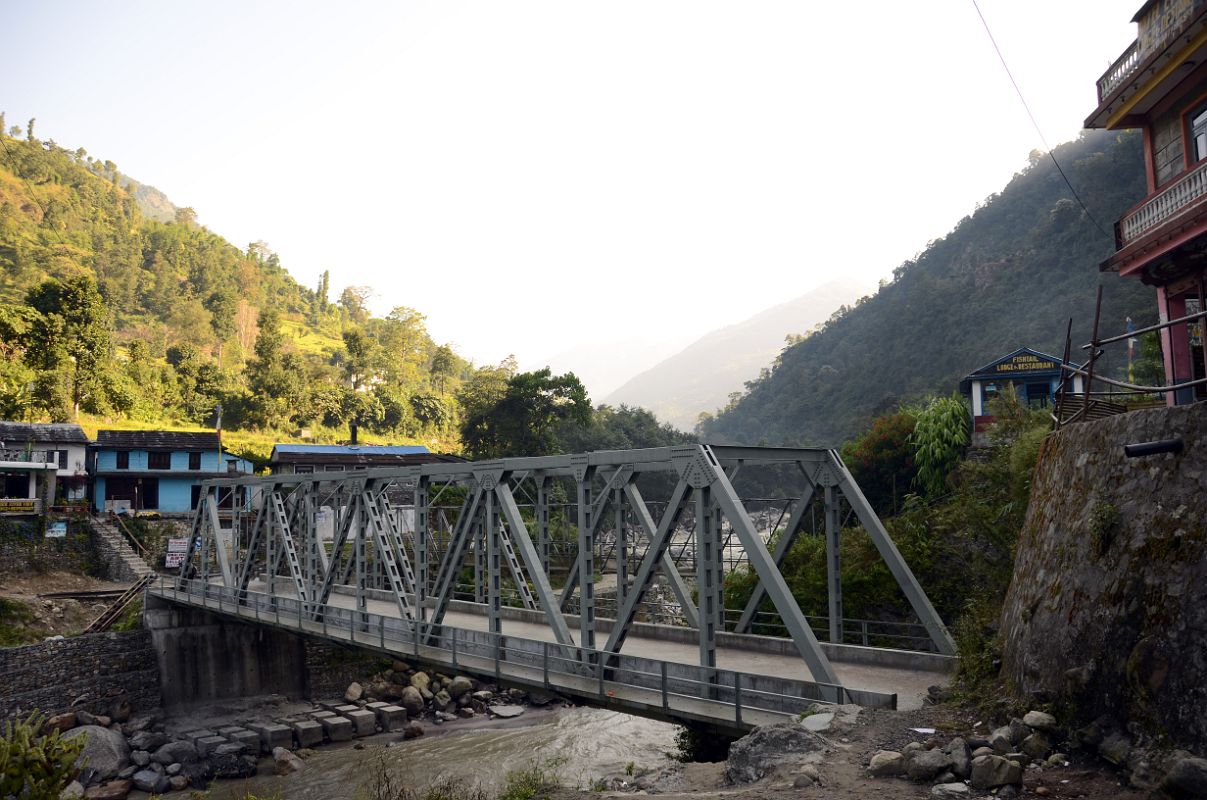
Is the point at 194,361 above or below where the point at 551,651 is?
above

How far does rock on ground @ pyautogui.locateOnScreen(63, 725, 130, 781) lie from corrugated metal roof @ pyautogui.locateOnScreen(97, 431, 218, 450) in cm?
2455

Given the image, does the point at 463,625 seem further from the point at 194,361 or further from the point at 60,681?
the point at 194,361

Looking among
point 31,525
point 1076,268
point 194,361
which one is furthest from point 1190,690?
point 194,361

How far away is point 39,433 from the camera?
152ft

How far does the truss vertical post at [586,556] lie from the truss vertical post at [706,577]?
2.42 metres

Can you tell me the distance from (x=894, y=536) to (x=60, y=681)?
27969mm

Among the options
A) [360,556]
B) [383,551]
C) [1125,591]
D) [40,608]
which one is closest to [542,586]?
[383,551]

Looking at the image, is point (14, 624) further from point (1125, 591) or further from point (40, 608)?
point (1125, 591)

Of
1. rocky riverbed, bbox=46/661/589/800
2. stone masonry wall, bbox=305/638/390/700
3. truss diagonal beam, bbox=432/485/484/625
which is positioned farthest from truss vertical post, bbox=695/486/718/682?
stone masonry wall, bbox=305/638/390/700

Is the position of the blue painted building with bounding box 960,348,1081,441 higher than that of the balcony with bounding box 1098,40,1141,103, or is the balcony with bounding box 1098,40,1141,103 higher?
the balcony with bounding box 1098,40,1141,103

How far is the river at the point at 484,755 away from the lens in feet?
77.1

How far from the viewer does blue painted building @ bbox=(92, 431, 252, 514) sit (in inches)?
1903

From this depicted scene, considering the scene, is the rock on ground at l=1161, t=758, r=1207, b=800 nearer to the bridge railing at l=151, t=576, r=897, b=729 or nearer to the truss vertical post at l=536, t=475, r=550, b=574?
the bridge railing at l=151, t=576, r=897, b=729

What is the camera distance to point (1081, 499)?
1063cm
